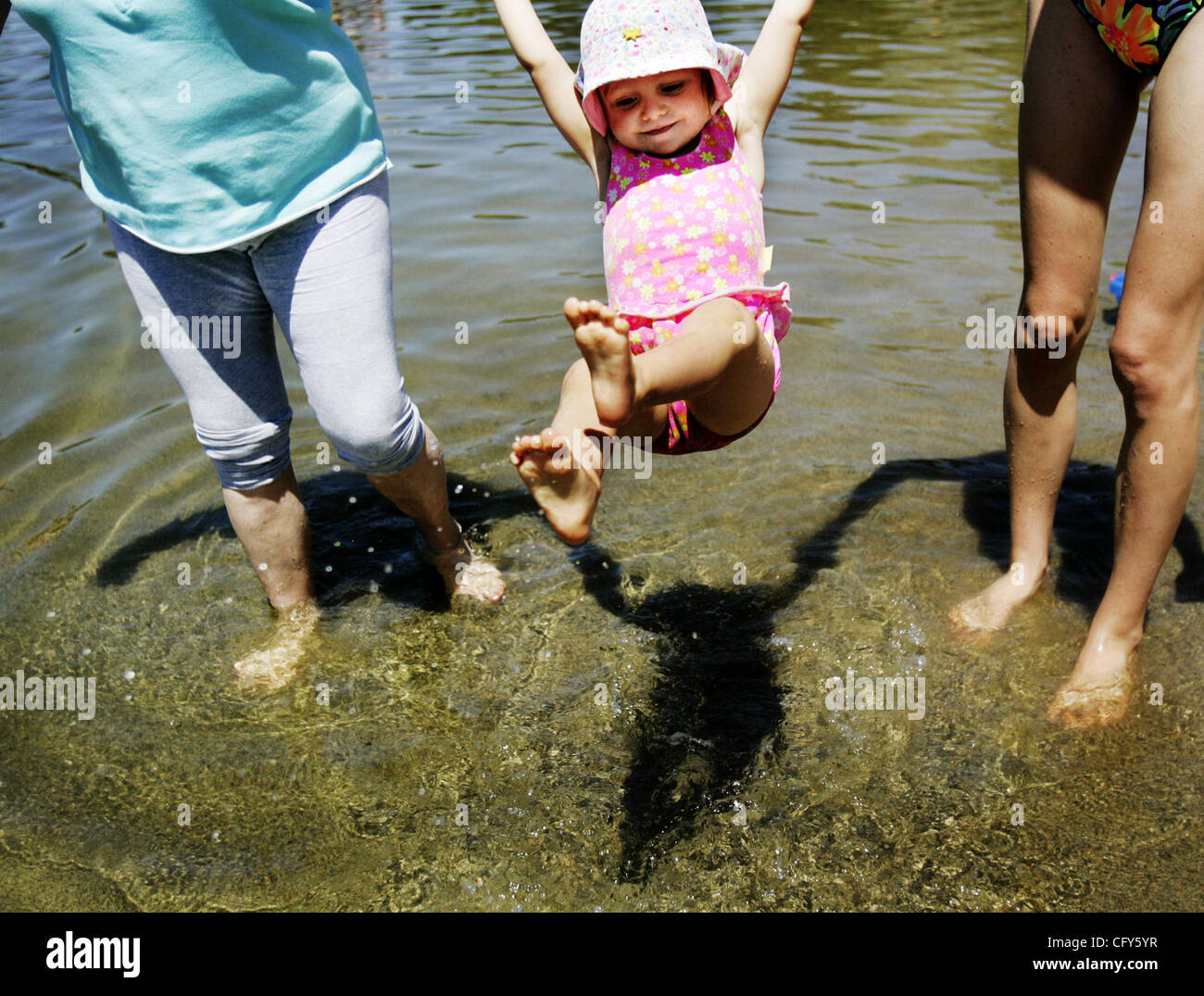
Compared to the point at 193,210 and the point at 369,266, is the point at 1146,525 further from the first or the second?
the point at 193,210

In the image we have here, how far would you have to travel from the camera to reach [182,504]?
4152mm

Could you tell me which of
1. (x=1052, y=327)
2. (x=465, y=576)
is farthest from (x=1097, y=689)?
(x=465, y=576)

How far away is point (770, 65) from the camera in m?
3.02

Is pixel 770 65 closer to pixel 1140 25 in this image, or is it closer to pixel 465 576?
pixel 1140 25

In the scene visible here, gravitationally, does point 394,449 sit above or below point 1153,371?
below

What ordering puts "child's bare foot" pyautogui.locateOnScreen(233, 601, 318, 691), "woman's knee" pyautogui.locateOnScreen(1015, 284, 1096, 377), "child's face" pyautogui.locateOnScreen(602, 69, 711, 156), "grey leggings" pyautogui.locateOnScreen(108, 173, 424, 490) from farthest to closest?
1. "child's bare foot" pyautogui.locateOnScreen(233, 601, 318, 691)
2. "woman's knee" pyautogui.locateOnScreen(1015, 284, 1096, 377)
3. "child's face" pyautogui.locateOnScreen(602, 69, 711, 156)
4. "grey leggings" pyautogui.locateOnScreen(108, 173, 424, 490)

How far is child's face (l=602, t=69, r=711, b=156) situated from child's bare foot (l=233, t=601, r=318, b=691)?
1.76 m

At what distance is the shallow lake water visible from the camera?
250 centimetres

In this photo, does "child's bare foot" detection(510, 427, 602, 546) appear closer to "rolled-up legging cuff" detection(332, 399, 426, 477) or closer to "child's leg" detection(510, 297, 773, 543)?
"child's leg" detection(510, 297, 773, 543)

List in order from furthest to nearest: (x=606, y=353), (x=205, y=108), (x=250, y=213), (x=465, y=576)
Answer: (x=465, y=576) < (x=250, y=213) < (x=205, y=108) < (x=606, y=353)

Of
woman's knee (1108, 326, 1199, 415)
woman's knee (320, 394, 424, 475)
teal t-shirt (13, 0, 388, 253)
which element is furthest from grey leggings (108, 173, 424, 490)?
woman's knee (1108, 326, 1199, 415)

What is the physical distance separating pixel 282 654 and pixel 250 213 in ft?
4.46

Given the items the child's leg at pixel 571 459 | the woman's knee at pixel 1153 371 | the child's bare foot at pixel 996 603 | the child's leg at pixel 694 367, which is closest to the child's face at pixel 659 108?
the child's leg at pixel 694 367

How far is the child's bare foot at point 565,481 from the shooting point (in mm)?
2369
